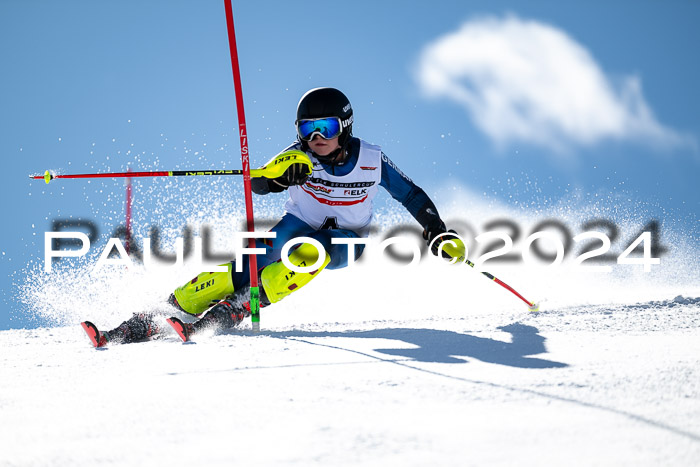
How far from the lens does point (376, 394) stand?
2096 mm

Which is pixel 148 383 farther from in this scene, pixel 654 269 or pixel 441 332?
pixel 654 269

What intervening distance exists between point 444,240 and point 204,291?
1729mm

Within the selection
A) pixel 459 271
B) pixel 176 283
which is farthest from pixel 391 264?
pixel 176 283

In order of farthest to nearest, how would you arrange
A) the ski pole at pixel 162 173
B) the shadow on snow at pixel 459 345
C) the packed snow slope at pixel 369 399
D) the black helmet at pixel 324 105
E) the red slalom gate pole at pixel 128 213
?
the red slalom gate pole at pixel 128 213, the black helmet at pixel 324 105, the ski pole at pixel 162 173, the shadow on snow at pixel 459 345, the packed snow slope at pixel 369 399

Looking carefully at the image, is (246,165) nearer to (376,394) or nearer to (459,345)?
(459,345)

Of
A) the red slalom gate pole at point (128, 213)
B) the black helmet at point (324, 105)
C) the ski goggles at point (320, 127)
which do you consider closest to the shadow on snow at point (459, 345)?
the ski goggles at point (320, 127)

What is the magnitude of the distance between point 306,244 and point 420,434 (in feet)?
8.44

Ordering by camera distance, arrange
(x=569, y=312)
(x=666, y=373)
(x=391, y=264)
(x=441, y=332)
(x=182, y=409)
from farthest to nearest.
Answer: (x=391, y=264)
(x=569, y=312)
(x=441, y=332)
(x=666, y=373)
(x=182, y=409)

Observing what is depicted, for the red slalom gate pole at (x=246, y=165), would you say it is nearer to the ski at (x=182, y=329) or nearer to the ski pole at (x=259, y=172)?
the ski pole at (x=259, y=172)

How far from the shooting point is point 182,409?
6.66ft

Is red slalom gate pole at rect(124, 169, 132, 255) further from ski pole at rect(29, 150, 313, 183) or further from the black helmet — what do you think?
the black helmet

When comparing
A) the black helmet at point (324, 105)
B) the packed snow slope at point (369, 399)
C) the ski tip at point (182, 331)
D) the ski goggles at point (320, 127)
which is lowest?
the packed snow slope at point (369, 399)

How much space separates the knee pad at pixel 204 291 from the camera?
4137 mm

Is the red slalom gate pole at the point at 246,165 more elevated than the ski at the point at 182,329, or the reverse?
the red slalom gate pole at the point at 246,165
